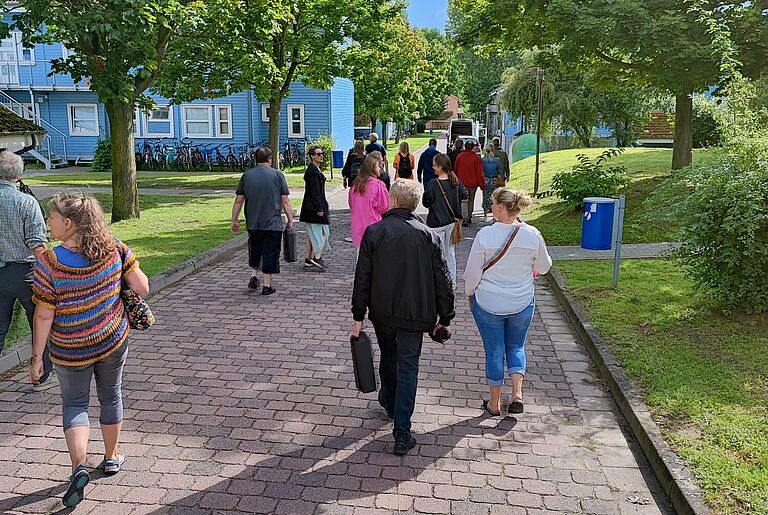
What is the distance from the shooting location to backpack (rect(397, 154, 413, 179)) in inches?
450

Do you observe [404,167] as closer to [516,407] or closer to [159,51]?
[159,51]

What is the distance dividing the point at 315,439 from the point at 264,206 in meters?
4.51

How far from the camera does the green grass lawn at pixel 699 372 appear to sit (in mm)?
4508

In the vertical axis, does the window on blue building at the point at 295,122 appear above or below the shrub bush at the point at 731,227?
above

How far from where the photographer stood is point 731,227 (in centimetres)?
687

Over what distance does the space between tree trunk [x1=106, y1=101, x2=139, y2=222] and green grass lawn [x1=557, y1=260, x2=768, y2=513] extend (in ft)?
33.5

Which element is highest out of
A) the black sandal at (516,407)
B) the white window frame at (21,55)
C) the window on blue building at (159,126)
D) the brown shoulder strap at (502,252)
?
the white window frame at (21,55)

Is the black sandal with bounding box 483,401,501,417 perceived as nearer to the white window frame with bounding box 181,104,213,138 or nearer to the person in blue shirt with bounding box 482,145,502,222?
the person in blue shirt with bounding box 482,145,502,222

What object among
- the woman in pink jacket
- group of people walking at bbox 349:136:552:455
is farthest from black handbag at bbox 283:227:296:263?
group of people walking at bbox 349:136:552:455

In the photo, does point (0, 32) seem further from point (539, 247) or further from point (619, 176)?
point (619, 176)

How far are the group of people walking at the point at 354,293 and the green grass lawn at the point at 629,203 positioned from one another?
10.2 feet

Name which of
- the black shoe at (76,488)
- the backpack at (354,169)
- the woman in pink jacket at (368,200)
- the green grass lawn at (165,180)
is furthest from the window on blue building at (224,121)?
the black shoe at (76,488)

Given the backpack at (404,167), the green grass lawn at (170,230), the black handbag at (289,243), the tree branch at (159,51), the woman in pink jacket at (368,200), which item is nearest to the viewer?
the woman in pink jacket at (368,200)

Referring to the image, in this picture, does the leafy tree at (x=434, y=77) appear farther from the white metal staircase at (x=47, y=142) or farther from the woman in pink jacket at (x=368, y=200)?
the woman in pink jacket at (x=368, y=200)
